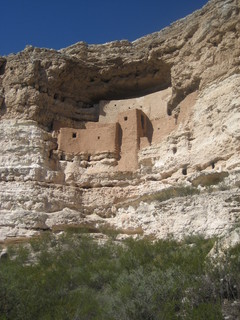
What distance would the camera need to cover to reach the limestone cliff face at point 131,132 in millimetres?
13445

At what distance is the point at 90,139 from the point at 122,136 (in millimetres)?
1219

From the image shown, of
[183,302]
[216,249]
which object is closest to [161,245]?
→ [216,249]

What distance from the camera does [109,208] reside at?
1587 centimetres

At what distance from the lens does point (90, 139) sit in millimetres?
17859

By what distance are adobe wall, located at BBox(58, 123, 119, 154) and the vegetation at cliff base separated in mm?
6465

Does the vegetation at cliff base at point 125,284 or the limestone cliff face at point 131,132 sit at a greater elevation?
the limestone cliff face at point 131,132

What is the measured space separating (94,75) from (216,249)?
42.8 ft

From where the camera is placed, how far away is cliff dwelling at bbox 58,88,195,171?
56.3ft

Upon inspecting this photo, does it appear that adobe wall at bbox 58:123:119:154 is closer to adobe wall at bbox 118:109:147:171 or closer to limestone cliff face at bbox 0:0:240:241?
limestone cliff face at bbox 0:0:240:241

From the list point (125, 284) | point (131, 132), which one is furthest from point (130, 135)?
point (125, 284)

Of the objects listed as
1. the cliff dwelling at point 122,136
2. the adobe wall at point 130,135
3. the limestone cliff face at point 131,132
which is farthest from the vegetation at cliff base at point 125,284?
the cliff dwelling at point 122,136

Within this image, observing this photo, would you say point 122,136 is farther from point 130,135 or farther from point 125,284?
point 125,284

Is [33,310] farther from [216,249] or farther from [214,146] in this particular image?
[214,146]

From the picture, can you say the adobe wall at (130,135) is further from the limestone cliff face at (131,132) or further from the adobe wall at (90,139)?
the adobe wall at (90,139)
